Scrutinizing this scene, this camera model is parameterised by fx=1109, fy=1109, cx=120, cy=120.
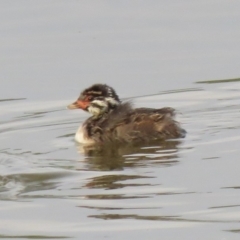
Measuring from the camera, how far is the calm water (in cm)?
895

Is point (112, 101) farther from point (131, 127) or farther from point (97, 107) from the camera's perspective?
point (131, 127)

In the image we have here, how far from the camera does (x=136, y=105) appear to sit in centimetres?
1416

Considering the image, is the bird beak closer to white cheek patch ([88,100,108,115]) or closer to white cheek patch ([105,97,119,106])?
white cheek patch ([88,100,108,115])

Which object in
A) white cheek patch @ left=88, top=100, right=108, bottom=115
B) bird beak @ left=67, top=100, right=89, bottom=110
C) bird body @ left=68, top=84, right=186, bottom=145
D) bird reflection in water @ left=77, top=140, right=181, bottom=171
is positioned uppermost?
bird beak @ left=67, top=100, right=89, bottom=110

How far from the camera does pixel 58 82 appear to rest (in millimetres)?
15156

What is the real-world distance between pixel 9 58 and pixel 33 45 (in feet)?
2.41

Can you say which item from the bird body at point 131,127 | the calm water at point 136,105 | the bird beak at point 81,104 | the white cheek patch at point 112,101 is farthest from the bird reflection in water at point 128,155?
the bird beak at point 81,104

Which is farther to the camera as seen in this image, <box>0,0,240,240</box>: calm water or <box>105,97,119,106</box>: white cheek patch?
<box>105,97,119,106</box>: white cheek patch

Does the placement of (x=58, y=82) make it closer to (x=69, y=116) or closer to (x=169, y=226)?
(x=69, y=116)

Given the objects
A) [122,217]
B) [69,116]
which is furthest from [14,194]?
[69,116]

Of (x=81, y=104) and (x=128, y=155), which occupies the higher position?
(x=81, y=104)

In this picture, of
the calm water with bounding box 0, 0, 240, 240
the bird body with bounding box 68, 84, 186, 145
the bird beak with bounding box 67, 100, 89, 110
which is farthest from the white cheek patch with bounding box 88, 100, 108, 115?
the calm water with bounding box 0, 0, 240, 240

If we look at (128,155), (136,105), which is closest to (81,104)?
(136,105)

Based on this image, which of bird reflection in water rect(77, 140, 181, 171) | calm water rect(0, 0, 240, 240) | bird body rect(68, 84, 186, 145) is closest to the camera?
calm water rect(0, 0, 240, 240)
